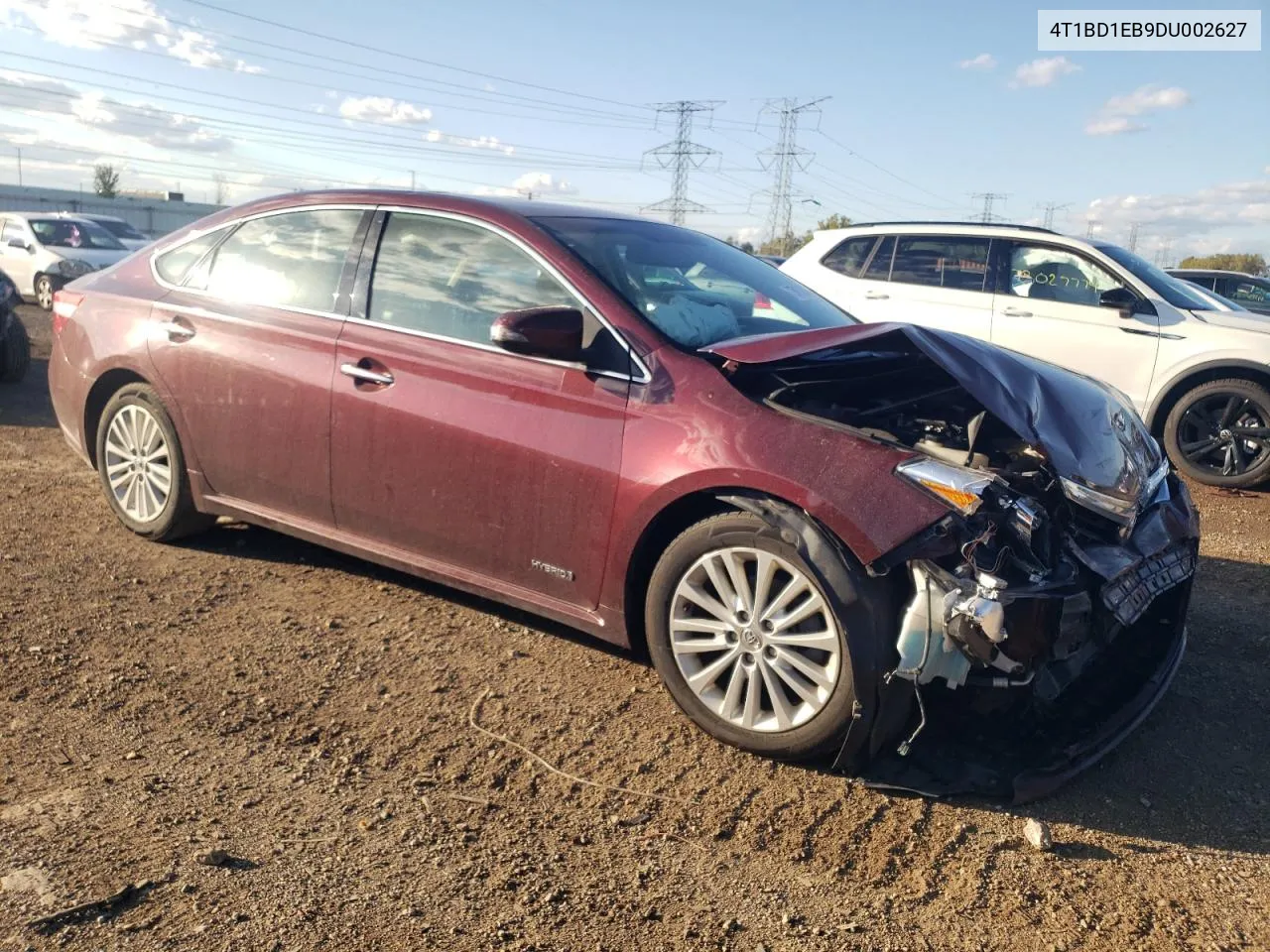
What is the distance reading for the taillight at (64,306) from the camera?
540cm

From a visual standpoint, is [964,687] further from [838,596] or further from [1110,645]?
[1110,645]

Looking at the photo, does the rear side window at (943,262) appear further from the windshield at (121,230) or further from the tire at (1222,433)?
the windshield at (121,230)

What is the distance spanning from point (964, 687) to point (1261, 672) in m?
1.81

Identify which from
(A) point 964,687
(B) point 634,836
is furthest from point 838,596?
(B) point 634,836

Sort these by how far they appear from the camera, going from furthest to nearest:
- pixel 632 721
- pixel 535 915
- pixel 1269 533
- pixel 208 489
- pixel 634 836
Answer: pixel 1269 533, pixel 208 489, pixel 632 721, pixel 634 836, pixel 535 915


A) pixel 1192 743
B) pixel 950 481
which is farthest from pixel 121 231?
pixel 1192 743

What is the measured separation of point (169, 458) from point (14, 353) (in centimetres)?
582

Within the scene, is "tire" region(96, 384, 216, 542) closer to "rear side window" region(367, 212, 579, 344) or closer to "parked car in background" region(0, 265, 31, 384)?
"rear side window" region(367, 212, 579, 344)

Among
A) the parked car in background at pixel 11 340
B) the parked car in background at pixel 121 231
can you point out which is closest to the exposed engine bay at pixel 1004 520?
the parked car in background at pixel 11 340

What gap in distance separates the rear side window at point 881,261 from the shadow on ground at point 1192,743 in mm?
4786

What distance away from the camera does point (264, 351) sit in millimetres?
4488

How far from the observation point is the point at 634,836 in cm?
288

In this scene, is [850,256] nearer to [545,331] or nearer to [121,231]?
[545,331]

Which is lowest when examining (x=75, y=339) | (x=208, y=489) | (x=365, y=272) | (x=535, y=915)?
(x=535, y=915)
